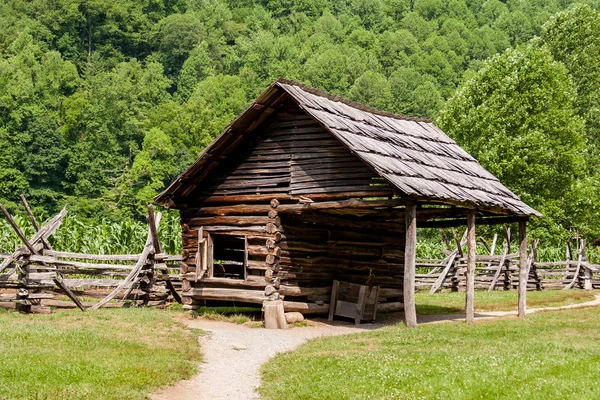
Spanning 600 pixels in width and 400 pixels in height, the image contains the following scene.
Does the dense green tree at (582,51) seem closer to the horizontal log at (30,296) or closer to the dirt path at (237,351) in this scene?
the dirt path at (237,351)

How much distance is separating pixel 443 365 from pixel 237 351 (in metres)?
4.93

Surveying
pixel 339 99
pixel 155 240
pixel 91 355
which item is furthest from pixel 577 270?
pixel 91 355

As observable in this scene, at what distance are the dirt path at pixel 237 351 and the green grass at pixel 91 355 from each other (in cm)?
31

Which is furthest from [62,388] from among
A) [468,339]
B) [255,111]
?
[255,111]

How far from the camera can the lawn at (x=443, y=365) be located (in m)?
11.9

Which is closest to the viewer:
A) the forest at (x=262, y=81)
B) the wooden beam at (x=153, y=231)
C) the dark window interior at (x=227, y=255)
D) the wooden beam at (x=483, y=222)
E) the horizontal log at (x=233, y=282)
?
the horizontal log at (x=233, y=282)

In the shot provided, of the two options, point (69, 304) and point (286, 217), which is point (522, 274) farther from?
point (69, 304)

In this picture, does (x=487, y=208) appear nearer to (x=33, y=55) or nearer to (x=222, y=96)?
(x=222, y=96)

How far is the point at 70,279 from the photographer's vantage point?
74.2 ft

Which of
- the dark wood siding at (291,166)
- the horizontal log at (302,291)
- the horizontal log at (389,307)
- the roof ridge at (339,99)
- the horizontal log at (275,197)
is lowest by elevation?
the horizontal log at (389,307)

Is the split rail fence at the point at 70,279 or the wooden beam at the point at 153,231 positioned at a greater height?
the wooden beam at the point at 153,231

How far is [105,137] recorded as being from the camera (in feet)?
287

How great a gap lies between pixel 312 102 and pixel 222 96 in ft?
267

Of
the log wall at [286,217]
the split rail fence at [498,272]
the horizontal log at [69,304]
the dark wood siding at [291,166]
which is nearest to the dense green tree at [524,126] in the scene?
the split rail fence at [498,272]
